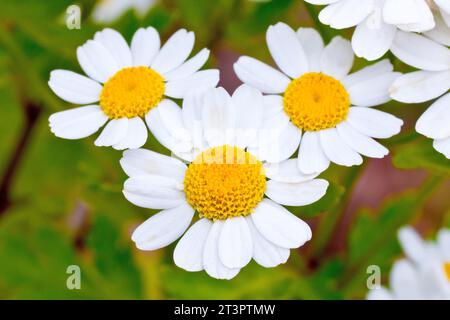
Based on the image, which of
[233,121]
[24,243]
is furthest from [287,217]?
[24,243]

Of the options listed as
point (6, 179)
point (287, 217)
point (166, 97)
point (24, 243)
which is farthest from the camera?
point (6, 179)

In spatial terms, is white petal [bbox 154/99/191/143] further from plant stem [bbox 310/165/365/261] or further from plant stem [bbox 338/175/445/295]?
plant stem [bbox 338/175/445/295]

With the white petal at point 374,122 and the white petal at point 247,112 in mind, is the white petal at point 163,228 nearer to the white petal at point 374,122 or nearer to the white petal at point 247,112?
the white petal at point 247,112

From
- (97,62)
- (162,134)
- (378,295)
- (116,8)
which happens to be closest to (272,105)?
(162,134)

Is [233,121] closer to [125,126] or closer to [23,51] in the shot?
[125,126]

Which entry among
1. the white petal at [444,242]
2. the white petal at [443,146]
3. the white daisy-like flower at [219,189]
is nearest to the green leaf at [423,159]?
the white petal at [443,146]

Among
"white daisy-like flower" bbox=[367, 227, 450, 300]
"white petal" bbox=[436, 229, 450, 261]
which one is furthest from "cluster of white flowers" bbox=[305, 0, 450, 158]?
"white petal" bbox=[436, 229, 450, 261]

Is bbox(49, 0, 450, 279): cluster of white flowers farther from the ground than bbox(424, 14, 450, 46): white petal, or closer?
closer

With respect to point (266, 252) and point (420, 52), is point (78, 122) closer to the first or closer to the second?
point (266, 252)
